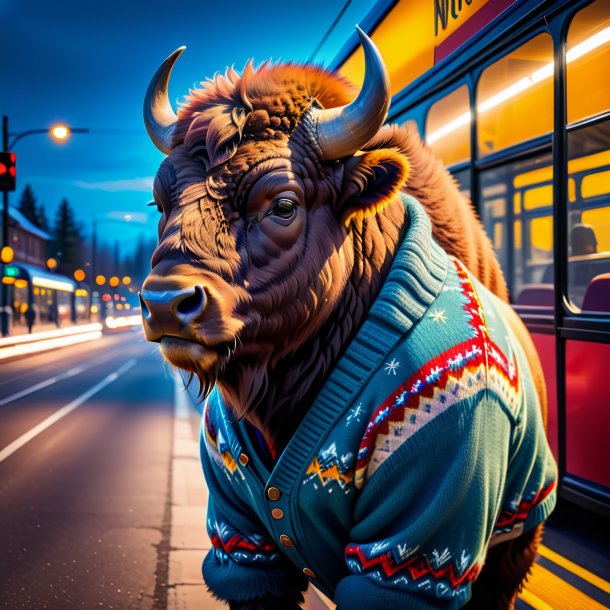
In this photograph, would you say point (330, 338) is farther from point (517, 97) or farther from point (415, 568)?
point (517, 97)

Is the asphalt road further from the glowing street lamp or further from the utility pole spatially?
the glowing street lamp

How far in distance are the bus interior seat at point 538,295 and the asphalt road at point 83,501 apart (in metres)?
3.28

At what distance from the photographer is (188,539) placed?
12.0ft

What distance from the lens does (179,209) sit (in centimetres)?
128

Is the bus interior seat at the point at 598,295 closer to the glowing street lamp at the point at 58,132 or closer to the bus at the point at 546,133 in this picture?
the bus at the point at 546,133

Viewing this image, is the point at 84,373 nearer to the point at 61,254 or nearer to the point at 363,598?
the point at 363,598

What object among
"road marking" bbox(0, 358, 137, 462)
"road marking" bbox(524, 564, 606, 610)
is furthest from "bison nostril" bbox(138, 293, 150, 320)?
"road marking" bbox(0, 358, 137, 462)

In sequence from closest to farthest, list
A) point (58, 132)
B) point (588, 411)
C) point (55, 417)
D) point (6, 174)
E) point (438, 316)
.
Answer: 1. point (438, 316)
2. point (588, 411)
3. point (6, 174)
4. point (55, 417)
5. point (58, 132)

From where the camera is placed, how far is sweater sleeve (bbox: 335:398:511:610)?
4.08 feet

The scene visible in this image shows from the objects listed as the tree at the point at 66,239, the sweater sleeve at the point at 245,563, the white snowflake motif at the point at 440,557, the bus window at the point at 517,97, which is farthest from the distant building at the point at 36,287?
the white snowflake motif at the point at 440,557

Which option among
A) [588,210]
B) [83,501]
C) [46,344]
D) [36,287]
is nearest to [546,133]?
[588,210]

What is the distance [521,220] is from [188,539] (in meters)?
3.65

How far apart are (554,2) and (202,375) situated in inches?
131

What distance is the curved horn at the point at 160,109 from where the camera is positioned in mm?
1474
